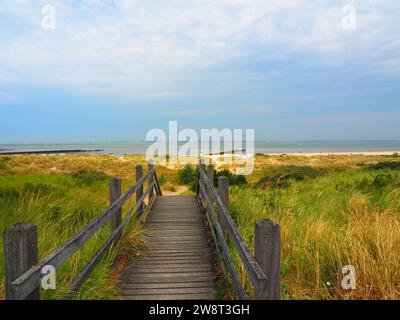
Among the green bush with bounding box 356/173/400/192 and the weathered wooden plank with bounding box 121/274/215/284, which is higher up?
the green bush with bounding box 356/173/400/192

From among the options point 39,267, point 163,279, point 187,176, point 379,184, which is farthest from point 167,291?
point 187,176

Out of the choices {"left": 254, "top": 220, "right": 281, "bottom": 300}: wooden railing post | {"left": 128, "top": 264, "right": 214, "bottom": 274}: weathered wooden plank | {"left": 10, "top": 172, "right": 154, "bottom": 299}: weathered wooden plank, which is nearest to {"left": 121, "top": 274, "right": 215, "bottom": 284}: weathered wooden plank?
{"left": 128, "top": 264, "right": 214, "bottom": 274}: weathered wooden plank

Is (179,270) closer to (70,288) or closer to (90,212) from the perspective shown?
(70,288)

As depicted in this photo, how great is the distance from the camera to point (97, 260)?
158 inches

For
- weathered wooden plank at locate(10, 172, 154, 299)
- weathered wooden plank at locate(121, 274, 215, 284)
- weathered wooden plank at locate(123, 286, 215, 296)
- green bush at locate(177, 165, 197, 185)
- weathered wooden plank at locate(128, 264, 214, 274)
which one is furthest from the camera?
green bush at locate(177, 165, 197, 185)

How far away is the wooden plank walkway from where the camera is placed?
4.15 meters

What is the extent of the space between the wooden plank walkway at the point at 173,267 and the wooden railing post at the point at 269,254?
5.39 ft

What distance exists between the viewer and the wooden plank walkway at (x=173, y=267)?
4152 millimetres

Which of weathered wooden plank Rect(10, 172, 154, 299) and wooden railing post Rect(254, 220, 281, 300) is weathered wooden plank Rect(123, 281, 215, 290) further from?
wooden railing post Rect(254, 220, 281, 300)

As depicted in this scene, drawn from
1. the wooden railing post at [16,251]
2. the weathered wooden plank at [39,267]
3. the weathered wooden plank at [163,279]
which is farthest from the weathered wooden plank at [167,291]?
the wooden railing post at [16,251]

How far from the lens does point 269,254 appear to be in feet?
8.23

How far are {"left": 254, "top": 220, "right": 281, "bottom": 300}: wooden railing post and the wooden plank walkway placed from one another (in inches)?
64.7
